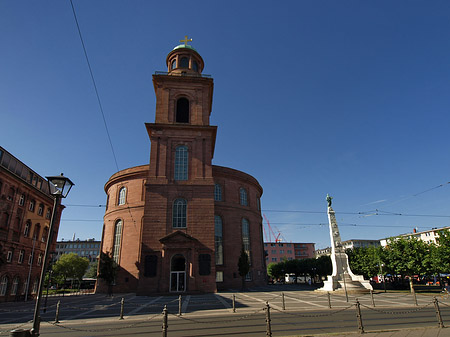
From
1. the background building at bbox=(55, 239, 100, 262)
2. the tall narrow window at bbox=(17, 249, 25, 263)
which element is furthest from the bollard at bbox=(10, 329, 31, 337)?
the background building at bbox=(55, 239, 100, 262)

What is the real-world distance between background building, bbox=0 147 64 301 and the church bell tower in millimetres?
12721

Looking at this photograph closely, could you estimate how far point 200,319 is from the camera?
13164mm

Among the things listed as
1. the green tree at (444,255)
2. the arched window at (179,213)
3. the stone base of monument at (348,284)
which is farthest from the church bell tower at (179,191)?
the green tree at (444,255)

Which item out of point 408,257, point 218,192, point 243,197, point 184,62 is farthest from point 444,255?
point 184,62

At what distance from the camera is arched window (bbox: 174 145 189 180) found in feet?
109

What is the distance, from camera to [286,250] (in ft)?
387

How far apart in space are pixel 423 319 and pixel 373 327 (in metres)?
3.22

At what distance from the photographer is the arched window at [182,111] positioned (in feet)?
122

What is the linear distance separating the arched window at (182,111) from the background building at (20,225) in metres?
18.5

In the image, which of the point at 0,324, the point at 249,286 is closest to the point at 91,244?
the point at 249,286

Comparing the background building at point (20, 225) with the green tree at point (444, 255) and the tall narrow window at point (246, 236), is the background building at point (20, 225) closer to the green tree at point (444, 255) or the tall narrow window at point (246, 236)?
the tall narrow window at point (246, 236)

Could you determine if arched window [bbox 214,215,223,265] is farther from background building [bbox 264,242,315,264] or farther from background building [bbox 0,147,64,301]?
background building [bbox 264,242,315,264]

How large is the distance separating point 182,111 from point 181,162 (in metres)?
7.87

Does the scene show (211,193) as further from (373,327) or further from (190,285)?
(373,327)
